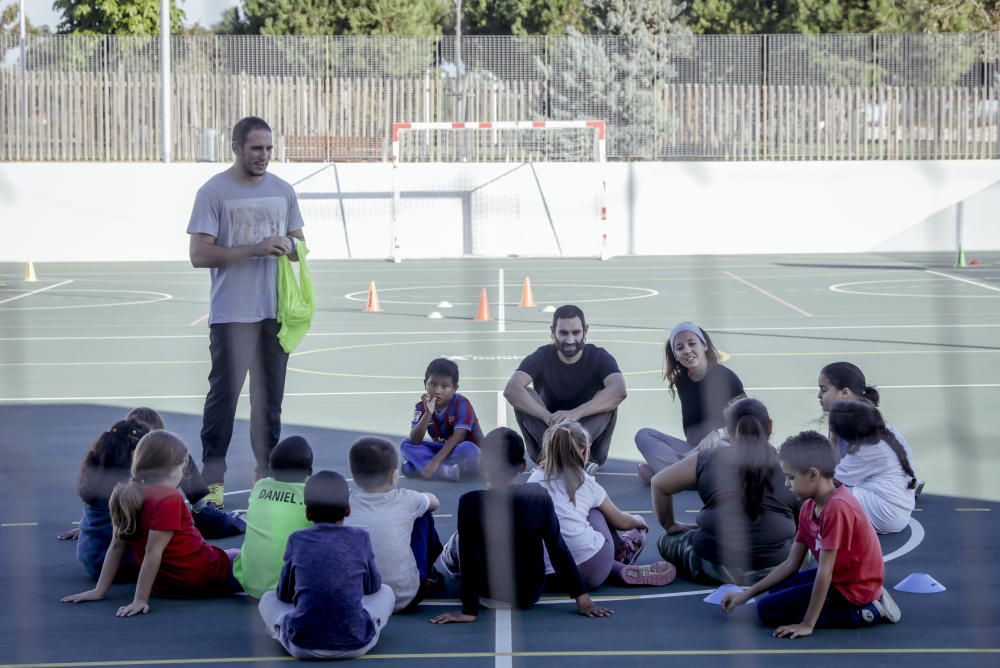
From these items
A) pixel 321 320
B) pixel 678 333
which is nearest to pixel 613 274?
pixel 321 320

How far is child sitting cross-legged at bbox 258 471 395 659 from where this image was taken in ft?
14.7

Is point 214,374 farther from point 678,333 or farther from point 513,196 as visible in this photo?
point 513,196

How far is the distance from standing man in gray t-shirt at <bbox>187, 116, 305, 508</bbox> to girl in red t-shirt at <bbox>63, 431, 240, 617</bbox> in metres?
1.24

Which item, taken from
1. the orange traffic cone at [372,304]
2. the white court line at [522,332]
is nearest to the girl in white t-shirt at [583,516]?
the white court line at [522,332]

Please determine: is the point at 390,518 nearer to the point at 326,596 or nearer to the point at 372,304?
the point at 326,596

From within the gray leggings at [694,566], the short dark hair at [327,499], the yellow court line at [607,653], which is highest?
the short dark hair at [327,499]

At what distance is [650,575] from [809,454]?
0.90 metres

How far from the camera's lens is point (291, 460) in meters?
5.16

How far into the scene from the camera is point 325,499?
183 inches

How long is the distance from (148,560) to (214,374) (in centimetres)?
164

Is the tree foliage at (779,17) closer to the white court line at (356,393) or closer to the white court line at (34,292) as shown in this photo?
the white court line at (34,292)

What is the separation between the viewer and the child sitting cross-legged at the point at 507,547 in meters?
4.92

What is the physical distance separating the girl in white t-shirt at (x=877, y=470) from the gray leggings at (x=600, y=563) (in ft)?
3.94

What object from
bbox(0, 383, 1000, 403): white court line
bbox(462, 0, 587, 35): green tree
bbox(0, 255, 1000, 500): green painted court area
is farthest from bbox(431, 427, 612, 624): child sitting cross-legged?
bbox(462, 0, 587, 35): green tree
